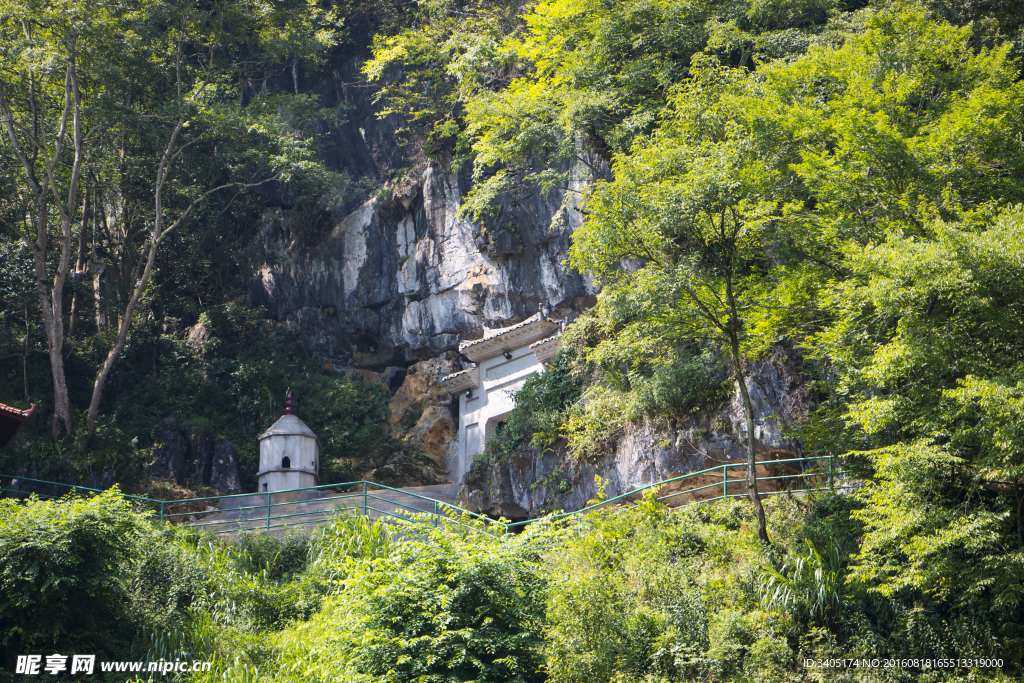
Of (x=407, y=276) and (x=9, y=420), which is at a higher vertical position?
(x=407, y=276)

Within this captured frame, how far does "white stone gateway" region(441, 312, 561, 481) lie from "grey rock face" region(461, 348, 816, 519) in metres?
4.40

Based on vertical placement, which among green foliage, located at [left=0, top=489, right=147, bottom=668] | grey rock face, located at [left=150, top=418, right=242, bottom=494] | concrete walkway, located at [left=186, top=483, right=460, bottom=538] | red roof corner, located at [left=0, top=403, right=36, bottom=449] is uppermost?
grey rock face, located at [left=150, top=418, right=242, bottom=494]

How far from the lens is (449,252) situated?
2888cm

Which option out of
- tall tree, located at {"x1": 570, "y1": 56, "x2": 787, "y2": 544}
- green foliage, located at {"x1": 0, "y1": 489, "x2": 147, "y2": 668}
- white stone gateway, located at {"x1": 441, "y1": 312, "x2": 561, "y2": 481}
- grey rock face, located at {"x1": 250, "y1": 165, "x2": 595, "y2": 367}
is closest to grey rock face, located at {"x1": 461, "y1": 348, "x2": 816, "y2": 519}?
tall tree, located at {"x1": 570, "y1": 56, "x2": 787, "y2": 544}

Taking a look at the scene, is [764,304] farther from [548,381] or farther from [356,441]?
[356,441]

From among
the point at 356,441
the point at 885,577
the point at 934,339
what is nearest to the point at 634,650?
the point at 885,577

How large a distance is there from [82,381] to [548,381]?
14062 mm

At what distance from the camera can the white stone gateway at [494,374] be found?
2486 cm

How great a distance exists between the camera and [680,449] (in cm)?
1741

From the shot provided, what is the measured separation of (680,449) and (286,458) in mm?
11504

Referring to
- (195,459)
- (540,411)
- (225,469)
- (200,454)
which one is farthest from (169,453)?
(540,411)

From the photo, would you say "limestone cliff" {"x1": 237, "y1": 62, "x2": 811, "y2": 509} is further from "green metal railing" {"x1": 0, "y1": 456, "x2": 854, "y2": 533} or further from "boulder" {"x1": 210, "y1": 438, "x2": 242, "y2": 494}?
"boulder" {"x1": 210, "y1": 438, "x2": 242, "y2": 494}

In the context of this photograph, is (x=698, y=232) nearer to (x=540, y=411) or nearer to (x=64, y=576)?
(x=540, y=411)

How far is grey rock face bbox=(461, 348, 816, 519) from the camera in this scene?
1655cm
